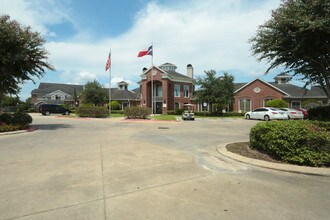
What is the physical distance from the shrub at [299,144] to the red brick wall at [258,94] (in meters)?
39.4

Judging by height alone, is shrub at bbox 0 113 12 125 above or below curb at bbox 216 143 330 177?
above

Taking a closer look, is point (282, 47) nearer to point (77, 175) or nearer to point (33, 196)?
point (77, 175)

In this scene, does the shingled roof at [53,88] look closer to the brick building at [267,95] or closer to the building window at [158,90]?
the building window at [158,90]

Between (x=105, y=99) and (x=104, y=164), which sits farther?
(x=105, y=99)

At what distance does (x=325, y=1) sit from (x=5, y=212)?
1194 cm

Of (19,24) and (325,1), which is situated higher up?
(19,24)

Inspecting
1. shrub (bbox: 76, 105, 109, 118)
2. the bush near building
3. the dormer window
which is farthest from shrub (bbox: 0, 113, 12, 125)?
the dormer window

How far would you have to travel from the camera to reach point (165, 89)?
47094 mm

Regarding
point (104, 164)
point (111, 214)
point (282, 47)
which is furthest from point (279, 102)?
point (111, 214)

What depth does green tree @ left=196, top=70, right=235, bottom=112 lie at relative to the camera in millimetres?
39844

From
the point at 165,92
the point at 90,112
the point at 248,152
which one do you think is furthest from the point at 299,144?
the point at 165,92

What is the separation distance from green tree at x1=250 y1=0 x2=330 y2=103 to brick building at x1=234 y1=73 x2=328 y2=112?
3247 cm

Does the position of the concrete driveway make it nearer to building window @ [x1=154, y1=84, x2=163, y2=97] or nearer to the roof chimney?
building window @ [x1=154, y1=84, x2=163, y2=97]

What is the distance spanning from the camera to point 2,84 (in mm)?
18109
